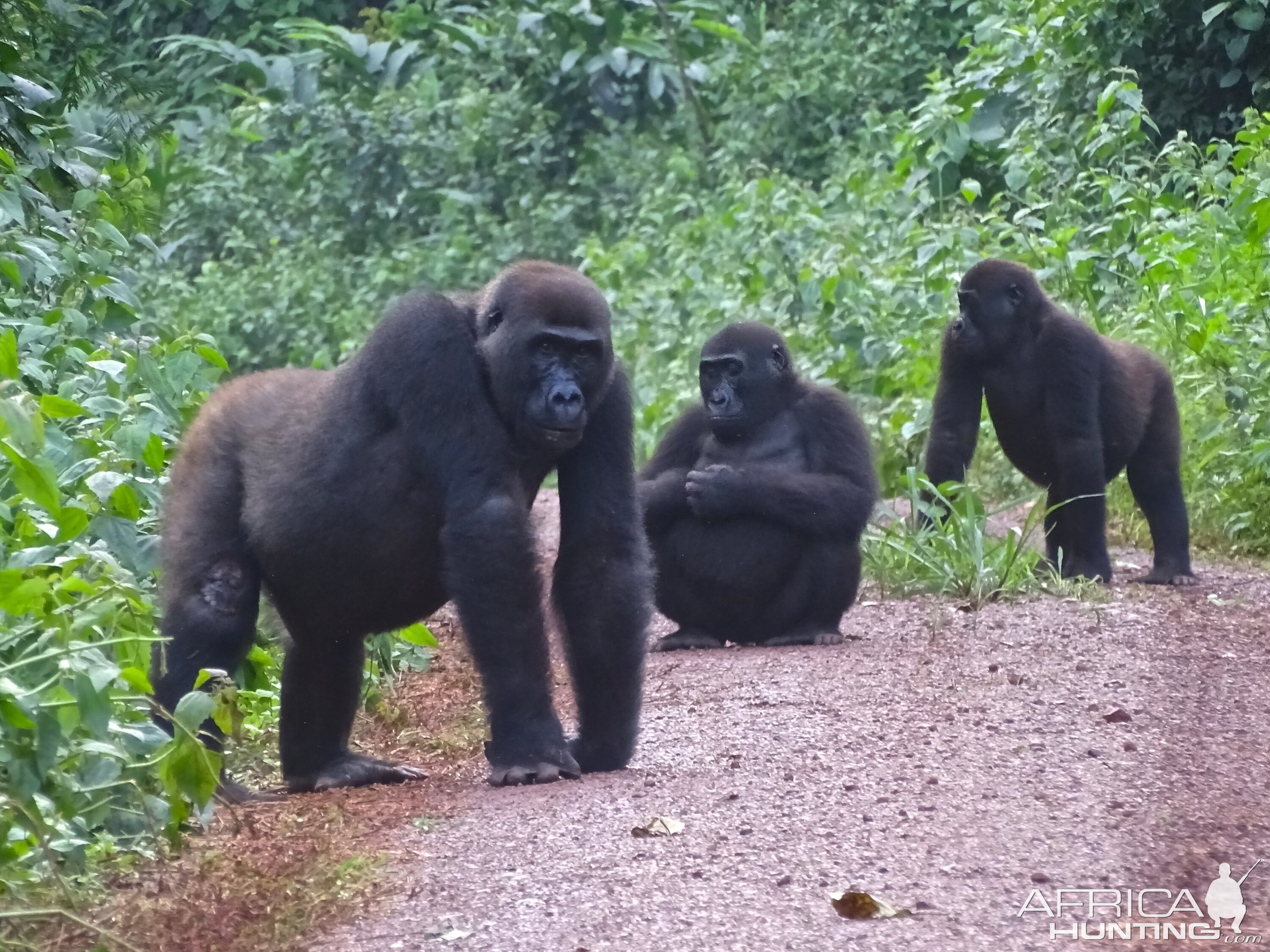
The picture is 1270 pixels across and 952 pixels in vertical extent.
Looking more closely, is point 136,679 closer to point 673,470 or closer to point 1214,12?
point 673,470

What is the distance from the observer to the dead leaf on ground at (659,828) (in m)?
4.03

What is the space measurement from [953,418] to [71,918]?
6070 millimetres

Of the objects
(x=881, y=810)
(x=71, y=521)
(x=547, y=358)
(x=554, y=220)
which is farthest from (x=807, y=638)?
(x=554, y=220)

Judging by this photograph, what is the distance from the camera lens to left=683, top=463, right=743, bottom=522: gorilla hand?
716 centimetres

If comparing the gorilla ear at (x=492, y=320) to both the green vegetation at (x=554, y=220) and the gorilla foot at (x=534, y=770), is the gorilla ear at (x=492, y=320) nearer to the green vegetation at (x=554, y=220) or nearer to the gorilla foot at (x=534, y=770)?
the green vegetation at (x=554, y=220)

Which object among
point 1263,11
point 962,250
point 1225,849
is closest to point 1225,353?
point 962,250

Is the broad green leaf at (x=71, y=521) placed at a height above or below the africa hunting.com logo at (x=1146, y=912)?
above

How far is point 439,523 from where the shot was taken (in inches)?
198

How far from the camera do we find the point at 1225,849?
147 inches

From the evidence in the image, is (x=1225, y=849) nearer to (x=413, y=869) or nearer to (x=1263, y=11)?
(x=413, y=869)

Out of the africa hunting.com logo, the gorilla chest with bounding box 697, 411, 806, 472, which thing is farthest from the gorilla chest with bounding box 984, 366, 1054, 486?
the africa hunting.com logo

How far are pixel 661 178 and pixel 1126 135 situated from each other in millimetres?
5871

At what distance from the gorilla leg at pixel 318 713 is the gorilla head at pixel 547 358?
3.10 ft

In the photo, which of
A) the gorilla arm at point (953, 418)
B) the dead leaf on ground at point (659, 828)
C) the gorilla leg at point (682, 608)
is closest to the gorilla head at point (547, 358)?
the dead leaf on ground at point (659, 828)
